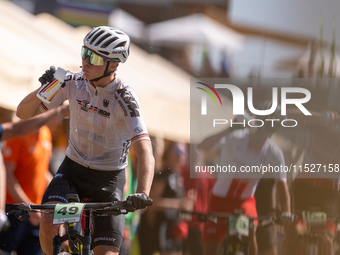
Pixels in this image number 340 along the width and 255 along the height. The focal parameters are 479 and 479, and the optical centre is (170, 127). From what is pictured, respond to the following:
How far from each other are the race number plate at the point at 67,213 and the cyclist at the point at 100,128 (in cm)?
46

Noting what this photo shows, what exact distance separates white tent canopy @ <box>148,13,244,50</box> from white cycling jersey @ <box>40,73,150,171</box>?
208 centimetres

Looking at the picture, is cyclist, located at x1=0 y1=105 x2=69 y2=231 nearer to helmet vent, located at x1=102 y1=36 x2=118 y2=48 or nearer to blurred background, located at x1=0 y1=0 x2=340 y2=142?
blurred background, located at x1=0 y1=0 x2=340 y2=142

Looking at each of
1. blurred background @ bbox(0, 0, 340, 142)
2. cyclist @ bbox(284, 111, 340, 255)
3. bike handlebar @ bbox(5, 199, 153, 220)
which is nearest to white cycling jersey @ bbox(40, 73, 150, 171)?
bike handlebar @ bbox(5, 199, 153, 220)

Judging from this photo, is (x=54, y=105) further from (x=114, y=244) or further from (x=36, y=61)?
(x=36, y=61)

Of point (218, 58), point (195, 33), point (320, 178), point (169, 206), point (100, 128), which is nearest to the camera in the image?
point (100, 128)

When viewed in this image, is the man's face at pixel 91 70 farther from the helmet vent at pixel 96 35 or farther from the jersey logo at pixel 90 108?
the jersey logo at pixel 90 108

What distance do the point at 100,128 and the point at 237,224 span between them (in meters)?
2.57

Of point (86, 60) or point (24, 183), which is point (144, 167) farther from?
point (24, 183)

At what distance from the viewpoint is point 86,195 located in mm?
3756

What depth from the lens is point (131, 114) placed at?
3.60 m

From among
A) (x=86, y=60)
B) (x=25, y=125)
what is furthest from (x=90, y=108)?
(x=25, y=125)

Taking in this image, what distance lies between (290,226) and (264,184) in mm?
574

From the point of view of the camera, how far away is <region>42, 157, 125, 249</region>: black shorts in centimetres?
355

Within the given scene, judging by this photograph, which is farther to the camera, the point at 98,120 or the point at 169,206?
the point at 169,206
